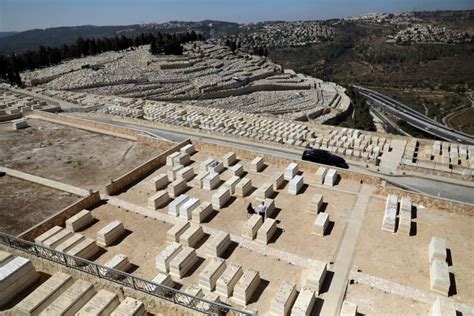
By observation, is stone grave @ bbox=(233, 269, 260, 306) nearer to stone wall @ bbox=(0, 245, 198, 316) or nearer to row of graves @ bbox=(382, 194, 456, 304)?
stone wall @ bbox=(0, 245, 198, 316)

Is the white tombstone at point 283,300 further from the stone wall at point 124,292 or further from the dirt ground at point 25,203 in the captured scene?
the dirt ground at point 25,203

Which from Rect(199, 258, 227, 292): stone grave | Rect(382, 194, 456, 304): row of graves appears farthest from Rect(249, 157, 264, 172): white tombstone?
Rect(199, 258, 227, 292): stone grave

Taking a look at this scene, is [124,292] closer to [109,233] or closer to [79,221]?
[109,233]

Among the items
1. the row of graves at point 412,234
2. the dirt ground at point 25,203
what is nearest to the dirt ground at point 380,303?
the row of graves at point 412,234

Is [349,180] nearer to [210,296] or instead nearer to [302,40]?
[210,296]

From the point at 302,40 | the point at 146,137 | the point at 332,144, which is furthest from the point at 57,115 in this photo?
the point at 302,40
